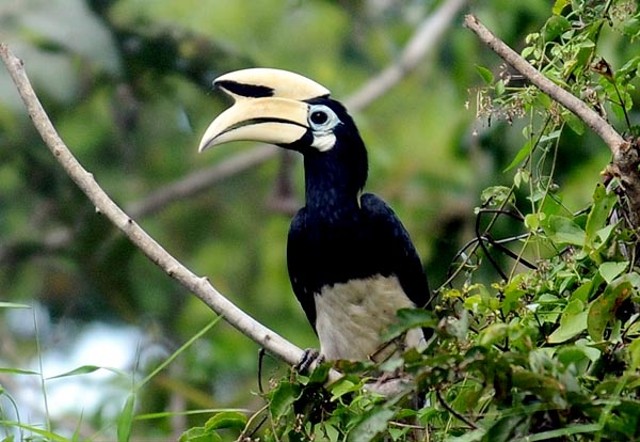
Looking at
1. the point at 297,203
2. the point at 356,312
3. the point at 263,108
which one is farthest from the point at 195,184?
the point at 263,108

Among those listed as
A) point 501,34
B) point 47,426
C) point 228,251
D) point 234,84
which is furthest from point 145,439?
point 47,426

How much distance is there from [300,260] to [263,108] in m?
0.41

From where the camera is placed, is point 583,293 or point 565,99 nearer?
point 583,293

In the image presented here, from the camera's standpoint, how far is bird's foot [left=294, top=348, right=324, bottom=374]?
90.2 inches

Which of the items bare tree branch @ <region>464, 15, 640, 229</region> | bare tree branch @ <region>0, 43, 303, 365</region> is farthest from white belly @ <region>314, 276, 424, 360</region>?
bare tree branch @ <region>464, 15, 640, 229</region>

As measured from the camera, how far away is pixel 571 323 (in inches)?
73.5

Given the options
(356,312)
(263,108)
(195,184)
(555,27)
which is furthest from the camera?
(195,184)

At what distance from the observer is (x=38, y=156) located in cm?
538

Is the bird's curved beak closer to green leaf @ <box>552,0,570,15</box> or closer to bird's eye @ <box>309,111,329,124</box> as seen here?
bird's eye @ <box>309,111,329,124</box>

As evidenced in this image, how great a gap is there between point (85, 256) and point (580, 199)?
158 centimetres

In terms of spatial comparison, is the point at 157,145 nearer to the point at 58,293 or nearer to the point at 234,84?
the point at 58,293

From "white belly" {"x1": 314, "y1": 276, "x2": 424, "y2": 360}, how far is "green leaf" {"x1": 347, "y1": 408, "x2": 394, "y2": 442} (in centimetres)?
148

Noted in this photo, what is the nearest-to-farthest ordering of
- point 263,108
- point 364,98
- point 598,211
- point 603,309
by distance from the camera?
1. point 603,309
2. point 598,211
3. point 263,108
4. point 364,98

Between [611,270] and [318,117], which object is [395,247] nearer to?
[318,117]
